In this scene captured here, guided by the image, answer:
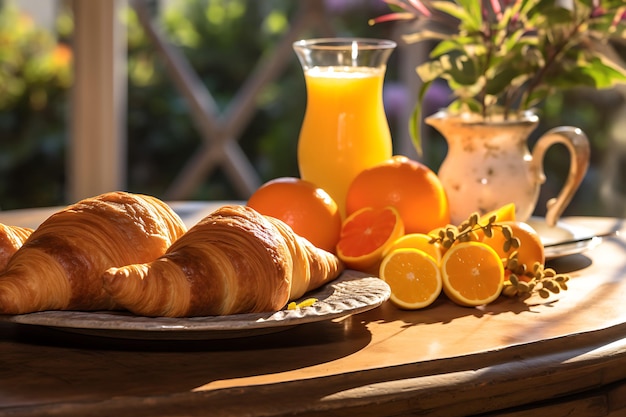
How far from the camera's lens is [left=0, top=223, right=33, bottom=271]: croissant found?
0.97 meters

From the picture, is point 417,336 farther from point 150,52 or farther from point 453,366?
point 150,52

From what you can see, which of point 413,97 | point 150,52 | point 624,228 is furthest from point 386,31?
point 624,228

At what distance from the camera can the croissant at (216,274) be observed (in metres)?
0.86

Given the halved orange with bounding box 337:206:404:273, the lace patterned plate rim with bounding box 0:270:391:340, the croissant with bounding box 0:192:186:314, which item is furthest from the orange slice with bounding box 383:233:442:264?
the croissant with bounding box 0:192:186:314

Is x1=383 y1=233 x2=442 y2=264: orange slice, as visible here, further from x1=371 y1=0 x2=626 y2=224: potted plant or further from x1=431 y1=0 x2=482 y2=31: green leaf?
x1=431 y1=0 x2=482 y2=31: green leaf

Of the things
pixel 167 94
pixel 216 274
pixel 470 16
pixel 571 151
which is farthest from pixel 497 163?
pixel 167 94

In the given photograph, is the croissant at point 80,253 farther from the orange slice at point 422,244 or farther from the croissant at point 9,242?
the orange slice at point 422,244

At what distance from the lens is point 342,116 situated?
1434 mm

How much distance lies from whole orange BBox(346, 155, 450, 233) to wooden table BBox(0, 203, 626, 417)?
21 centimetres

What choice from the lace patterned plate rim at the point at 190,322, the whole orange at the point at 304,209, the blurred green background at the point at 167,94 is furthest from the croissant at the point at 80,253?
the blurred green background at the point at 167,94

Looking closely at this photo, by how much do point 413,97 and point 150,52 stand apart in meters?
0.97

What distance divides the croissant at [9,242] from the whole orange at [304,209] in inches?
12.3

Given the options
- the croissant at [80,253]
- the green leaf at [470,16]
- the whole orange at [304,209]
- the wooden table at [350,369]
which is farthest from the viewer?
the green leaf at [470,16]

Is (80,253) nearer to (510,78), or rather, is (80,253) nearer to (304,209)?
(304,209)
